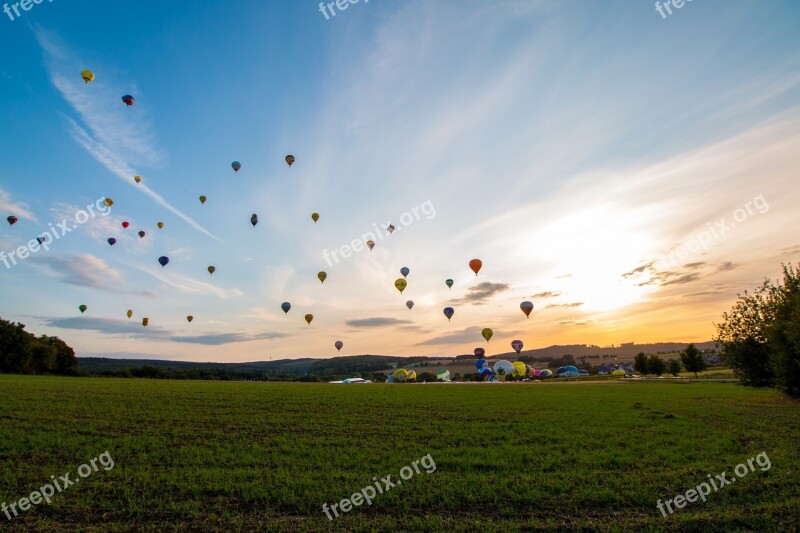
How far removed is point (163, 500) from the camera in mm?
10516

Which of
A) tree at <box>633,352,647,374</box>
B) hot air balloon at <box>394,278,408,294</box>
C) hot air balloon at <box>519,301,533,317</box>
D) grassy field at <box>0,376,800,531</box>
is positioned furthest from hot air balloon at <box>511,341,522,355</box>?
grassy field at <box>0,376,800,531</box>

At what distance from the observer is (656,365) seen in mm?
100625

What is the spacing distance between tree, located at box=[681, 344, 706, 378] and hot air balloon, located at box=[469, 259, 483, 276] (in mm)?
62757

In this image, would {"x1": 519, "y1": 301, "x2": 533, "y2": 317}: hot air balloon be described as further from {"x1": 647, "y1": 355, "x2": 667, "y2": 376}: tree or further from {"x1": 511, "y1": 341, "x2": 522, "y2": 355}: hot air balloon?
{"x1": 647, "y1": 355, "x2": 667, "y2": 376}: tree

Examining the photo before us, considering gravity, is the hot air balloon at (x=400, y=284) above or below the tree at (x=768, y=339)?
above

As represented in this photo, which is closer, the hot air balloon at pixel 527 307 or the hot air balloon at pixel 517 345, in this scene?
the hot air balloon at pixel 527 307

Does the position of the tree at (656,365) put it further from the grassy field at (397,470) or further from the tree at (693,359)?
the grassy field at (397,470)

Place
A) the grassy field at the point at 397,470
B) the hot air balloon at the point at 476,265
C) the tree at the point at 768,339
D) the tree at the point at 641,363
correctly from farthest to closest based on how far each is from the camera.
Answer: the tree at the point at 641,363, the hot air balloon at the point at 476,265, the tree at the point at 768,339, the grassy field at the point at 397,470

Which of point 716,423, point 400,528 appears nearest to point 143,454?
point 400,528

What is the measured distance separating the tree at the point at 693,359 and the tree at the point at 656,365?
1294 centimetres

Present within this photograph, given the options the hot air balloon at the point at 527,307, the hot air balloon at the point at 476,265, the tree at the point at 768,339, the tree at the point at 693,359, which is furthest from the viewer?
the tree at the point at 693,359

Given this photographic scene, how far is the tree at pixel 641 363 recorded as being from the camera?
103 metres

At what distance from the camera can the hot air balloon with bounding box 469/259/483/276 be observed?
2048 inches

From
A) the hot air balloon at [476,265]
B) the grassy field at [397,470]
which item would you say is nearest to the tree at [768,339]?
the grassy field at [397,470]
